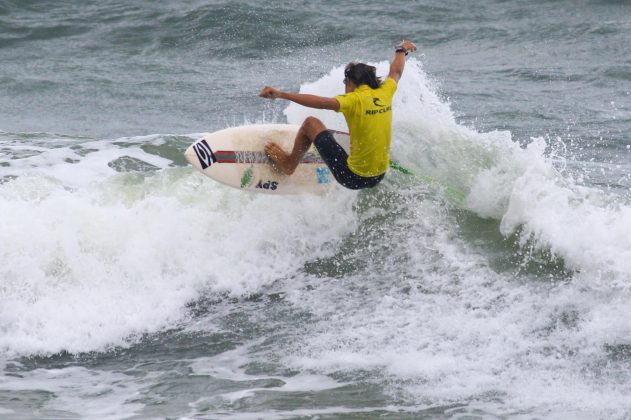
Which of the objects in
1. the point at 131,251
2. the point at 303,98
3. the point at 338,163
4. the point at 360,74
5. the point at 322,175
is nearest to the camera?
the point at 303,98

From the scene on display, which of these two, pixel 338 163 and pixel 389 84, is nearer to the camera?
pixel 389 84

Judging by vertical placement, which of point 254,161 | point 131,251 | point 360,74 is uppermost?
point 360,74

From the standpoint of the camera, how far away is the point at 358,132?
23.6 ft

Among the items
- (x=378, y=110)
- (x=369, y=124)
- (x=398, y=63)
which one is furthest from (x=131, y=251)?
(x=398, y=63)

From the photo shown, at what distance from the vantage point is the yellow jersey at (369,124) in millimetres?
6996

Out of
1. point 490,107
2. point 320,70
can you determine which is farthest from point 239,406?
point 320,70

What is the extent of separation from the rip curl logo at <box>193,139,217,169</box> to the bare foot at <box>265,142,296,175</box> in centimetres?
51

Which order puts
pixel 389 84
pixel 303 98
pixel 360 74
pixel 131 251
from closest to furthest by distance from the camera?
pixel 303 98 < pixel 360 74 < pixel 389 84 < pixel 131 251

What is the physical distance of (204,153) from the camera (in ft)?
25.4

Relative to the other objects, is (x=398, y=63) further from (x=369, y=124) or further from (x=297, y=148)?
(x=297, y=148)

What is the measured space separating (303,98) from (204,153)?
1517 millimetres

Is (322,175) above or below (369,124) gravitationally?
below

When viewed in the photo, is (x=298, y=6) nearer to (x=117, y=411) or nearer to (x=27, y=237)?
(x=27, y=237)

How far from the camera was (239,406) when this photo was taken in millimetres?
5410
